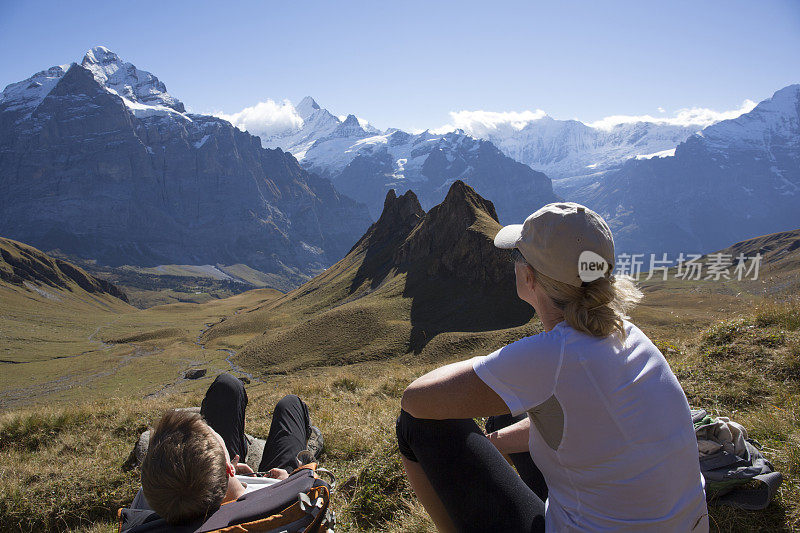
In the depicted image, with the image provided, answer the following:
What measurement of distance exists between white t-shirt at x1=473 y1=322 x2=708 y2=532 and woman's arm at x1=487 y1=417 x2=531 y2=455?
1.12m

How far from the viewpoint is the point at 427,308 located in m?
71.9

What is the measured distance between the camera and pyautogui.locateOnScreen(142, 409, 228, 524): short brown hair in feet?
8.90

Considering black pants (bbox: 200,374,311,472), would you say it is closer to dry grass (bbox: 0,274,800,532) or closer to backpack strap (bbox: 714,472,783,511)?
dry grass (bbox: 0,274,800,532)

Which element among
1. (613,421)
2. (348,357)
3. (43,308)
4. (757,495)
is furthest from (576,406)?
(43,308)

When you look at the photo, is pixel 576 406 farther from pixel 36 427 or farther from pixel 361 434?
pixel 36 427

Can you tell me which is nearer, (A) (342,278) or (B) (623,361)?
(B) (623,361)

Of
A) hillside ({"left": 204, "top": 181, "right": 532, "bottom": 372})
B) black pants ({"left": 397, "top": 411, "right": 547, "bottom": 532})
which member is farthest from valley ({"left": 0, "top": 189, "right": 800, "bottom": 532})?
black pants ({"left": 397, "top": 411, "right": 547, "bottom": 532})

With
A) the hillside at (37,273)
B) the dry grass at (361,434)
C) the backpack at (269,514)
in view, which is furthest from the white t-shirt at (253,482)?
the hillside at (37,273)

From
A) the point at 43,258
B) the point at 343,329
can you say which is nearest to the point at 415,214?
the point at 343,329

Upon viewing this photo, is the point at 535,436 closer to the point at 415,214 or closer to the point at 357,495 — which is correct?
the point at 357,495

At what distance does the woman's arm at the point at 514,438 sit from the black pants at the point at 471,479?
0.53 metres

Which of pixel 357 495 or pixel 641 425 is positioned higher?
pixel 641 425

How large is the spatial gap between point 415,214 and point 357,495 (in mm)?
118610

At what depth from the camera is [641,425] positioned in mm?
2264
